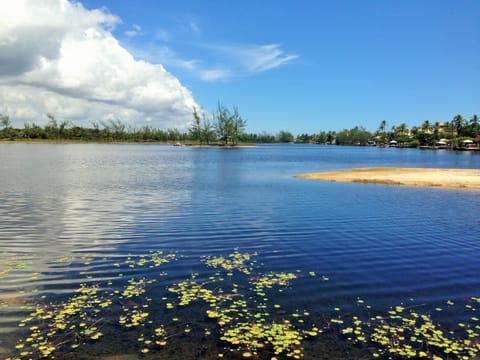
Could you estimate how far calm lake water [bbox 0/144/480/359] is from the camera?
321 inches

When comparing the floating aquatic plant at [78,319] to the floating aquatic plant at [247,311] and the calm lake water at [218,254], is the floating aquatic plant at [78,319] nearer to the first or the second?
the calm lake water at [218,254]

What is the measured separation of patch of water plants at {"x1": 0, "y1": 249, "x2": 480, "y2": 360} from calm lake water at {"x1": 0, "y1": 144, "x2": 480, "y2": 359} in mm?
64

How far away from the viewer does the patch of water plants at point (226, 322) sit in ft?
24.5

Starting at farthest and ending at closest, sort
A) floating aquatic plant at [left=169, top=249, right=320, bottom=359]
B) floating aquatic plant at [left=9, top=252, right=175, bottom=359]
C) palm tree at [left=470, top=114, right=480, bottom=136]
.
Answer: palm tree at [left=470, top=114, right=480, bottom=136] → floating aquatic plant at [left=169, top=249, right=320, bottom=359] → floating aquatic plant at [left=9, top=252, right=175, bottom=359]

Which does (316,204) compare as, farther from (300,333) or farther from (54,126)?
(54,126)

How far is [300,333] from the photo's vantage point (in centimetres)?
809

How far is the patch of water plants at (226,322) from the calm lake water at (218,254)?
64 millimetres

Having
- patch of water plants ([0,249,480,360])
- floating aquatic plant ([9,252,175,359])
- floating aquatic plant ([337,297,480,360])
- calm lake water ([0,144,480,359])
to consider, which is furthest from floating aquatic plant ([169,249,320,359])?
floating aquatic plant ([9,252,175,359])

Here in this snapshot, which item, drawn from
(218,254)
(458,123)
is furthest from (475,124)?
(218,254)

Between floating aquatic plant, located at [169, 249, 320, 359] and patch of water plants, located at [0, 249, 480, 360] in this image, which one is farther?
floating aquatic plant, located at [169, 249, 320, 359]

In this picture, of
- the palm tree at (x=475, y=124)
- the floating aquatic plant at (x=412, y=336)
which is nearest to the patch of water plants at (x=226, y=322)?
the floating aquatic plant at (x=412, y=336)

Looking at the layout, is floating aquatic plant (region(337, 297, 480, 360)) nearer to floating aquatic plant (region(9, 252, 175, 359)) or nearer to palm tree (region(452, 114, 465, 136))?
floating aquatic plant (region(9, 252, 175, 359))

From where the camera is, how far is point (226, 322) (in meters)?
8.52

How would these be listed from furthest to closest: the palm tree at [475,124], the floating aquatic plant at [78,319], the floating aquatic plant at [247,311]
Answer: the palm tree at [475,124]
the floating aquatic plant at [247,311]
the floating aquatic plant at [78,319]
